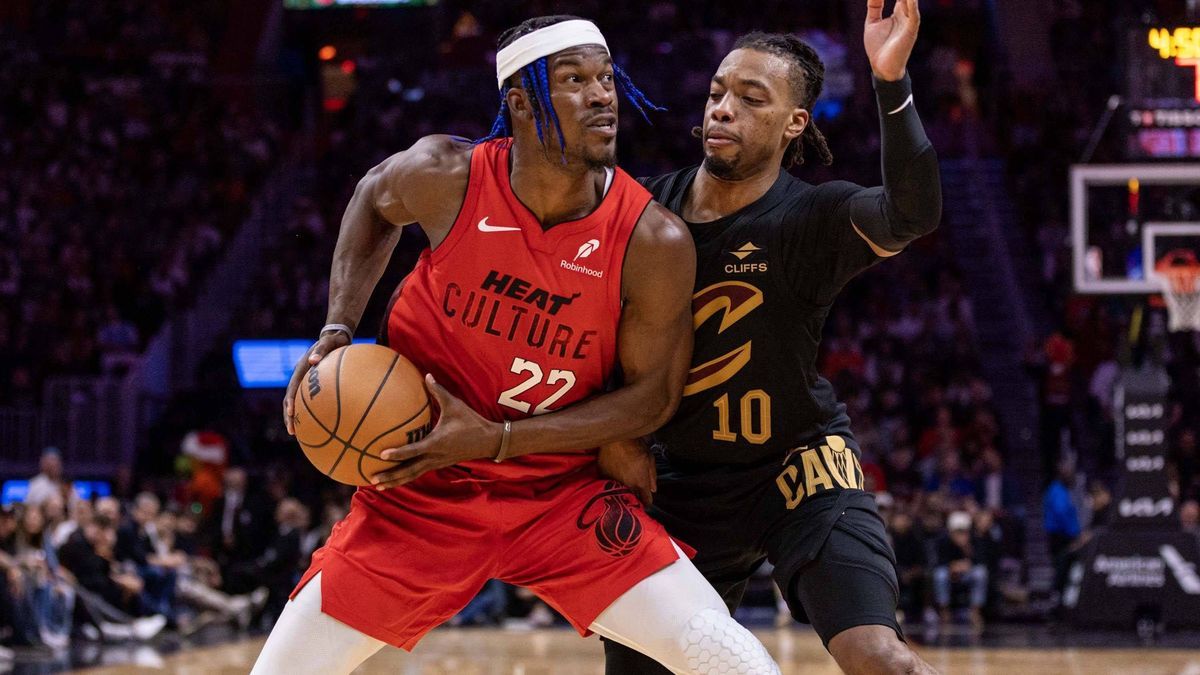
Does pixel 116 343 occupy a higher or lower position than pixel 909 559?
higher

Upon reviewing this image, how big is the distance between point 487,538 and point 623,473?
0.46m

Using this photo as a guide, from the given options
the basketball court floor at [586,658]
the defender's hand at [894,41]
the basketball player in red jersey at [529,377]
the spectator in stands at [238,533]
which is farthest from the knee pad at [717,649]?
the spectator in stands at [238,533]

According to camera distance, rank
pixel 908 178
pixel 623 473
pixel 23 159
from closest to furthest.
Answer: pixel 908 178, pixel 623 473, pixel 23 159

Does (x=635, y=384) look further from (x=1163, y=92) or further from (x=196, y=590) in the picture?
(x=196, y=590)

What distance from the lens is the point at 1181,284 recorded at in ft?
38.7

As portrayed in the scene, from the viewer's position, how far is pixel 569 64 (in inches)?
159

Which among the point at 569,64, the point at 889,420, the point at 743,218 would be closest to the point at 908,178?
the point at 743,218

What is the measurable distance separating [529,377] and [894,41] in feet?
4.29

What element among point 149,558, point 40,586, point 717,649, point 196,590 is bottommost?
point 196,590

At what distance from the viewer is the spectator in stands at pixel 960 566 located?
1441 centimetres

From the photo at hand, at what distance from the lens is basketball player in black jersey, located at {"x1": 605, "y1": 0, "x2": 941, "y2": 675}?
4254 millimetres

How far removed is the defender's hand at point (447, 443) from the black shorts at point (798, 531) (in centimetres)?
80

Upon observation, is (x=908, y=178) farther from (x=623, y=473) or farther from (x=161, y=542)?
(x=161, y=542)

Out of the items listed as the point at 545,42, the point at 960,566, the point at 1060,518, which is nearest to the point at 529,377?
the point at 545,42
